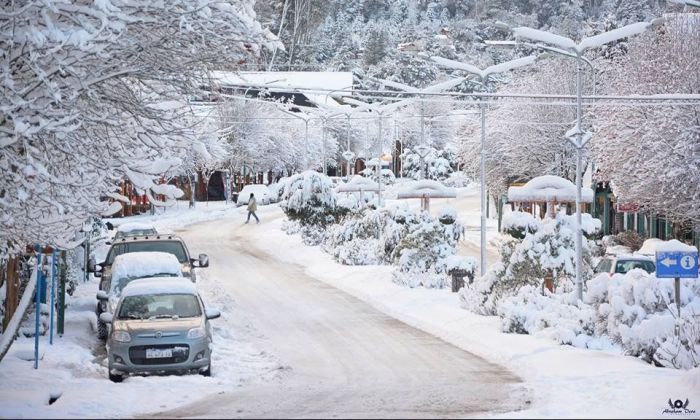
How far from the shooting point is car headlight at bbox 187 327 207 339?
60.6 ft

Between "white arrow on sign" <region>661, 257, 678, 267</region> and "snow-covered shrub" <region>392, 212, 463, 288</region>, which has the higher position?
"white arrow on sign" <region>661, 257, 678, 267</region>

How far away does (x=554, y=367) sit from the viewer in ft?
63.1

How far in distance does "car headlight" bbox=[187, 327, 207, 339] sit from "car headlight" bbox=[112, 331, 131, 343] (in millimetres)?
976

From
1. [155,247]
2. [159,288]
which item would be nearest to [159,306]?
[159,288]

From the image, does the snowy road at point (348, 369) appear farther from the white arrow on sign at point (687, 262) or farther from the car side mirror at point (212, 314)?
the white arrow on sign at point (687, 262)

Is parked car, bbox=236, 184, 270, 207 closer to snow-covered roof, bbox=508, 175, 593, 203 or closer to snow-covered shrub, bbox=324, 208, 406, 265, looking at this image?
snow-covered shrub, bbox=324, 208, 406, 265

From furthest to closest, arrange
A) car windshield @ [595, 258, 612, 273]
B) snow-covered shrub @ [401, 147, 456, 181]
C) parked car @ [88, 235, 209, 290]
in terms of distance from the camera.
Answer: snow-covered shrub @ [401, 147, 456, 181] → car windshield @ [595, 258, 612, 273] → parked car @ [88, 235, 209, 290]

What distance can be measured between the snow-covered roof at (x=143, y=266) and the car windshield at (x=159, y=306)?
4.32 m

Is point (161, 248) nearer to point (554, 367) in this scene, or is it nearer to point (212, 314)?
point (212, 314)

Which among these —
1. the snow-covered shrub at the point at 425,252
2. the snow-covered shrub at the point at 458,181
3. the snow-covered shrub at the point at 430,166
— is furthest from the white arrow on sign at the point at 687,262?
the snow-covered shrub at the point at 430,166

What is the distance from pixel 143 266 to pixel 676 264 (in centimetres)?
1119

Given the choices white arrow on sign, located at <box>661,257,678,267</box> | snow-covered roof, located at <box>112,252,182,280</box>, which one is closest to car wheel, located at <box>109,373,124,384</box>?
snow-covered roof, located at <box>112,252,182,280</box>

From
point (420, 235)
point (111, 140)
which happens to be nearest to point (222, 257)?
point (420, 235)

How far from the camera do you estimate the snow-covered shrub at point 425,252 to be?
34062mm
